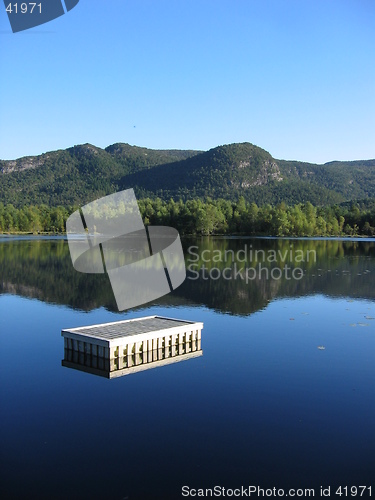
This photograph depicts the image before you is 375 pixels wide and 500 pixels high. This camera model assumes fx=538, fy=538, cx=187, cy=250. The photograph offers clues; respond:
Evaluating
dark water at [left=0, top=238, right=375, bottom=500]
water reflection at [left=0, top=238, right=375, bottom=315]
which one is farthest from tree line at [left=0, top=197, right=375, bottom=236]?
dark water at [left=0, top=238, right=375, bottom=500]

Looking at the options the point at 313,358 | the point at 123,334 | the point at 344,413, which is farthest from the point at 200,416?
the point at 313,358

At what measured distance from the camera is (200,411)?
1355 cm

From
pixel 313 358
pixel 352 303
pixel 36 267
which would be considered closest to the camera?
pixel 313 358

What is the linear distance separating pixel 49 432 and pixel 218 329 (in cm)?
1193

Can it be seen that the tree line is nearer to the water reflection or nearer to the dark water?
the water reflection

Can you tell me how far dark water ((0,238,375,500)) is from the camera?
1034 centimetres

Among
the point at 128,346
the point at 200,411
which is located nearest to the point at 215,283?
the point at 128,346

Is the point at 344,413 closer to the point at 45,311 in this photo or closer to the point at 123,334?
the point at 123,334

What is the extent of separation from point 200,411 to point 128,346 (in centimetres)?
407

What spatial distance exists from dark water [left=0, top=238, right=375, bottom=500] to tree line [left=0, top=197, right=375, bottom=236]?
108039mm

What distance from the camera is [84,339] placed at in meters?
17.2

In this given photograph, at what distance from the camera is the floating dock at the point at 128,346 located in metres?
16.5

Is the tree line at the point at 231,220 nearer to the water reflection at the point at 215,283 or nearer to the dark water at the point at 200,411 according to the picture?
the water reflection at the point at 215,283

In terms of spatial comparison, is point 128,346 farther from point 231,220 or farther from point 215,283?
point 231,220
